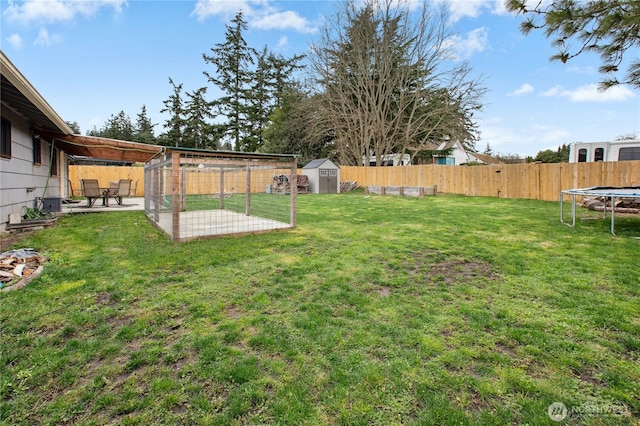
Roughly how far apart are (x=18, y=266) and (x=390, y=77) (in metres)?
19.7

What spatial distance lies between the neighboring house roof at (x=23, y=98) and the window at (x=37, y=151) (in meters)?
0.49

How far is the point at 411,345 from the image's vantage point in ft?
6.75

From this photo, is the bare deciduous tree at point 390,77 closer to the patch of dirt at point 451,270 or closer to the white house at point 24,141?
the white house at point 24,141

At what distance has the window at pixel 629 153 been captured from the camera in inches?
432

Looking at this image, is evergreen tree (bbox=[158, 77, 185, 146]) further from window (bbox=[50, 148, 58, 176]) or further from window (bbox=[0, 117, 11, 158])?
window (bbox=[0, 117, 11, 158])

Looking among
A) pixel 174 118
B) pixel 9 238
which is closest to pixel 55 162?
pixel 9 238

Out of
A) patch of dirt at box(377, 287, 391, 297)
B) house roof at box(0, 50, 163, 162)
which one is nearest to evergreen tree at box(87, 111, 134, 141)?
house roof at box(0, 50, 163, 162)

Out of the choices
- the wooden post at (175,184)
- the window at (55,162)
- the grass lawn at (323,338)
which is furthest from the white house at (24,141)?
the grass lawn at (323,338)

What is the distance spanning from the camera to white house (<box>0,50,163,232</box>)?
4.55 metres

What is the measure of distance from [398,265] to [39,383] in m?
3.23

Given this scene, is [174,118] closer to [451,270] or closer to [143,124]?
[143,124]

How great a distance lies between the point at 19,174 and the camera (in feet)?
20.1

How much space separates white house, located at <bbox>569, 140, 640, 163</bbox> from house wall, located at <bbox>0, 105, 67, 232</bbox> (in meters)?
16.6

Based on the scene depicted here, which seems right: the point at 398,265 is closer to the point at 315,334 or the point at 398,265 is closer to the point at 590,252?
the point at 315,334
